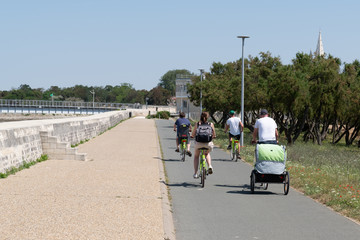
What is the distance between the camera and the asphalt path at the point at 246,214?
290 inches

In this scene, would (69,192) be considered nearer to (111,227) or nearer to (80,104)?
(111,227)

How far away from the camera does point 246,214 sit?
345 inches

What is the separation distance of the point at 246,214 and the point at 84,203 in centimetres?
276

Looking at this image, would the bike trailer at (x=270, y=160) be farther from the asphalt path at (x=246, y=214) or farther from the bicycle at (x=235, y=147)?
the bicycle at (x=235, y=147)

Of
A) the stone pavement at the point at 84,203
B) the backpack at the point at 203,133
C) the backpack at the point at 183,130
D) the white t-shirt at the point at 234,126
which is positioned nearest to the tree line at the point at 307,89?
the white t-shirt at the point at 234,126

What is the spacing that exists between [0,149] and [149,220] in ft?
21.2

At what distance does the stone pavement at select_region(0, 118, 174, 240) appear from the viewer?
694cm

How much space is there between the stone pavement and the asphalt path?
0.39 meters

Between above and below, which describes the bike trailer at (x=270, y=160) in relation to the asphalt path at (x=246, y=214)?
above

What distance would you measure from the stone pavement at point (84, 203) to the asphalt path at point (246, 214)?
0.39m

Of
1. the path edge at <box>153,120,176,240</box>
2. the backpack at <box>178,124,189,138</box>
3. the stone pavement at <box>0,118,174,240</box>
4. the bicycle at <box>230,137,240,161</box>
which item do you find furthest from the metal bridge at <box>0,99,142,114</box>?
the path edge at <box>153,120,176,240</box>

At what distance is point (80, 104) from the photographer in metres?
142

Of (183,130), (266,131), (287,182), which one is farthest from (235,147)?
(287,182)

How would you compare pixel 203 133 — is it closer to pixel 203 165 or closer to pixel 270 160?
pixel 203 165
